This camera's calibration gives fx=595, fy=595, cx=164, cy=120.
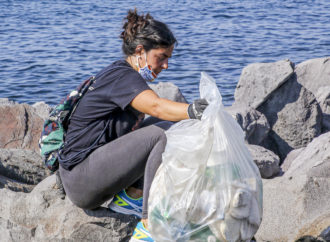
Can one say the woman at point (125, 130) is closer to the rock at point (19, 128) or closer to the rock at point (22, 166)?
the rock at point (22, 166)

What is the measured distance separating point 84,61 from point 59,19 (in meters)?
4.50

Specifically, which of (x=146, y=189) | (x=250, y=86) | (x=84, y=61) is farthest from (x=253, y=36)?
(x=146, y=189)

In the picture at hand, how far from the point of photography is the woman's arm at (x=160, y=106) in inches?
126

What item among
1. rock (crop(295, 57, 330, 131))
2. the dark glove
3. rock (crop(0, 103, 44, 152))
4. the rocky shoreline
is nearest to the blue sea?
rock (crop(295, 57, 330, 131))

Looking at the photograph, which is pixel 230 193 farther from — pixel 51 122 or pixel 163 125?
pixel 51 122

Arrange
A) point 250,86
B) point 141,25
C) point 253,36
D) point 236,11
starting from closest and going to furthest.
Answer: point 141,25 < point 250,86 < point 253,36 < point 236,11

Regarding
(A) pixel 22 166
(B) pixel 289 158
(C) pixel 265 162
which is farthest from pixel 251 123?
(A) pixel 22 166

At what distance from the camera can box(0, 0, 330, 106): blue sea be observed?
1112cm

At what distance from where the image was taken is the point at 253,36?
47.7 feet

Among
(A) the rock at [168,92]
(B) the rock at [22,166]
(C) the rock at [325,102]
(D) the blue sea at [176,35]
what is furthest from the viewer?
(D) the blue sea at [176,35]

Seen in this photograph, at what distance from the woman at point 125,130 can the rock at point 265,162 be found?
2.23 meters

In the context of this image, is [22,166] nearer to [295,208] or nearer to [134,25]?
[134,25]

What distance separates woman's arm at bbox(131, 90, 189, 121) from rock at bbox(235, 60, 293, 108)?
4149 millimetres

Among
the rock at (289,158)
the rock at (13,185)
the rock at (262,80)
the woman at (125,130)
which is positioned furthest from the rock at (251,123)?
the woman at (125,130)
